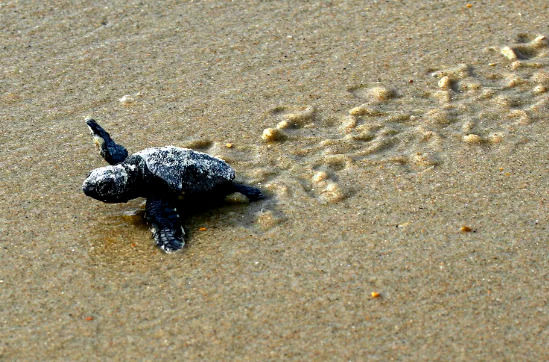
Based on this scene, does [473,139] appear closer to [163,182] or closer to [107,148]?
[163,182]

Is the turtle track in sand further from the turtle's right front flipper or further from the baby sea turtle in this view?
the turtle's right front flipper

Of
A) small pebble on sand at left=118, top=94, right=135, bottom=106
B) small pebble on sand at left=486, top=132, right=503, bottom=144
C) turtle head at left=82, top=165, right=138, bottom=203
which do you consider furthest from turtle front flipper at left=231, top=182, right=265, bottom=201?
small pebble on sand at left=486, top=132, right=503, bottom=144

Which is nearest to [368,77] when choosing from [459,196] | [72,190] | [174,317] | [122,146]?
[459,196]

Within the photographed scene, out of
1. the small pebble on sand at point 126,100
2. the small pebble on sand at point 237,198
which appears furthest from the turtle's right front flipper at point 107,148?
the small pebble on sand at point 126,100

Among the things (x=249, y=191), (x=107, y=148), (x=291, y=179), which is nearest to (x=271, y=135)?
(x=291, y=179)

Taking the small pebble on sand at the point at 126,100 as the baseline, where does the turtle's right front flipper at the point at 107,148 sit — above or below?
above

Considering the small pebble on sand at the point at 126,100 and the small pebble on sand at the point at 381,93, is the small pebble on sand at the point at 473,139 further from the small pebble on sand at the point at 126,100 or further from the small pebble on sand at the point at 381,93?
the small pebble on sand at the point at 126,100
